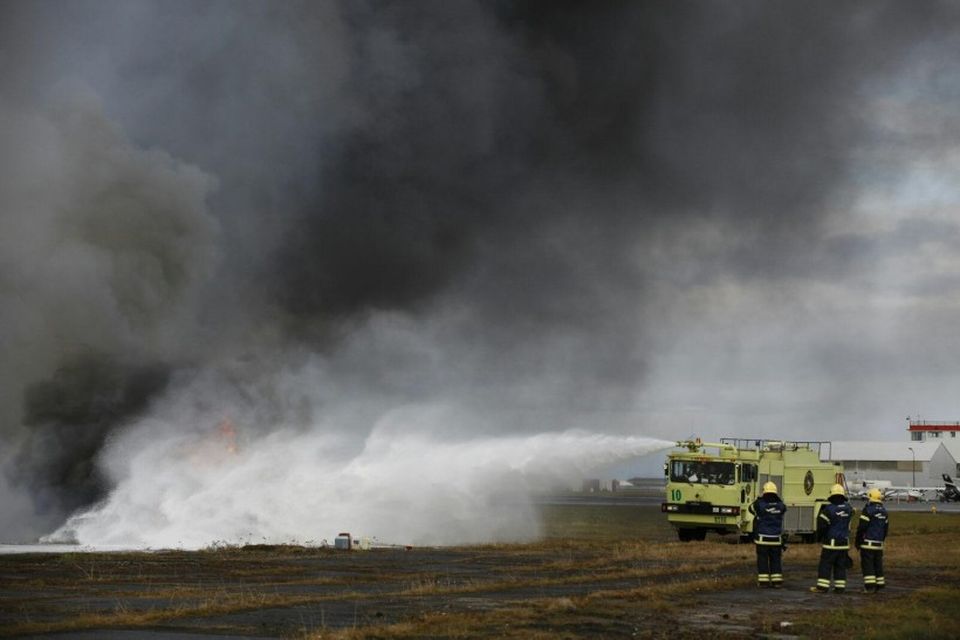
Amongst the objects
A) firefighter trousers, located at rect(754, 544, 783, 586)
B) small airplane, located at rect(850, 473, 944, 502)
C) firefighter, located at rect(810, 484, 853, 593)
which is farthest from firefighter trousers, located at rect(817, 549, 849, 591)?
small airplane, located at rect(850, 473, 944, 502)

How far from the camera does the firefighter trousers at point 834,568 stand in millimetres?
21844

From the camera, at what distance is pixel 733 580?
23.9 metres

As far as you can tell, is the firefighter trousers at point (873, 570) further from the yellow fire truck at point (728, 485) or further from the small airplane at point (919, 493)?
the small airplane at point (919, 493)

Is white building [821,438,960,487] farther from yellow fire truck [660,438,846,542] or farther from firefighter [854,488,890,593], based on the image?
firefighter [854,488,890,593]

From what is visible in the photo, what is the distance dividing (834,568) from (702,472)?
15321mm

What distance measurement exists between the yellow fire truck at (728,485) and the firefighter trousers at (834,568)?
47.5 feet

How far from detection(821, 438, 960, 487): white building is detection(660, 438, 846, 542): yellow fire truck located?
97428 mm

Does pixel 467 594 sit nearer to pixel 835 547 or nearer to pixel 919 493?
pixel 835 547

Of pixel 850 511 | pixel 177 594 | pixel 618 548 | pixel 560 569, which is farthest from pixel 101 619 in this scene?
pixel 618 548

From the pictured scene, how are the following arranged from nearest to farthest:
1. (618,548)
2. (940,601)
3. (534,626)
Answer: (534,626) < (940,601) < (618,548)

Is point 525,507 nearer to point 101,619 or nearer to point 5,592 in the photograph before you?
point 5,592

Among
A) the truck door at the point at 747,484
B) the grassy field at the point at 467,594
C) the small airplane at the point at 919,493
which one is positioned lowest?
the small airplane at the point at 919,493

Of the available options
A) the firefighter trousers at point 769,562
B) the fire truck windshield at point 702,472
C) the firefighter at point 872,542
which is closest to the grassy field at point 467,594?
the firefighter trousers at point 769,562

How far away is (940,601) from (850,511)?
106 inches
